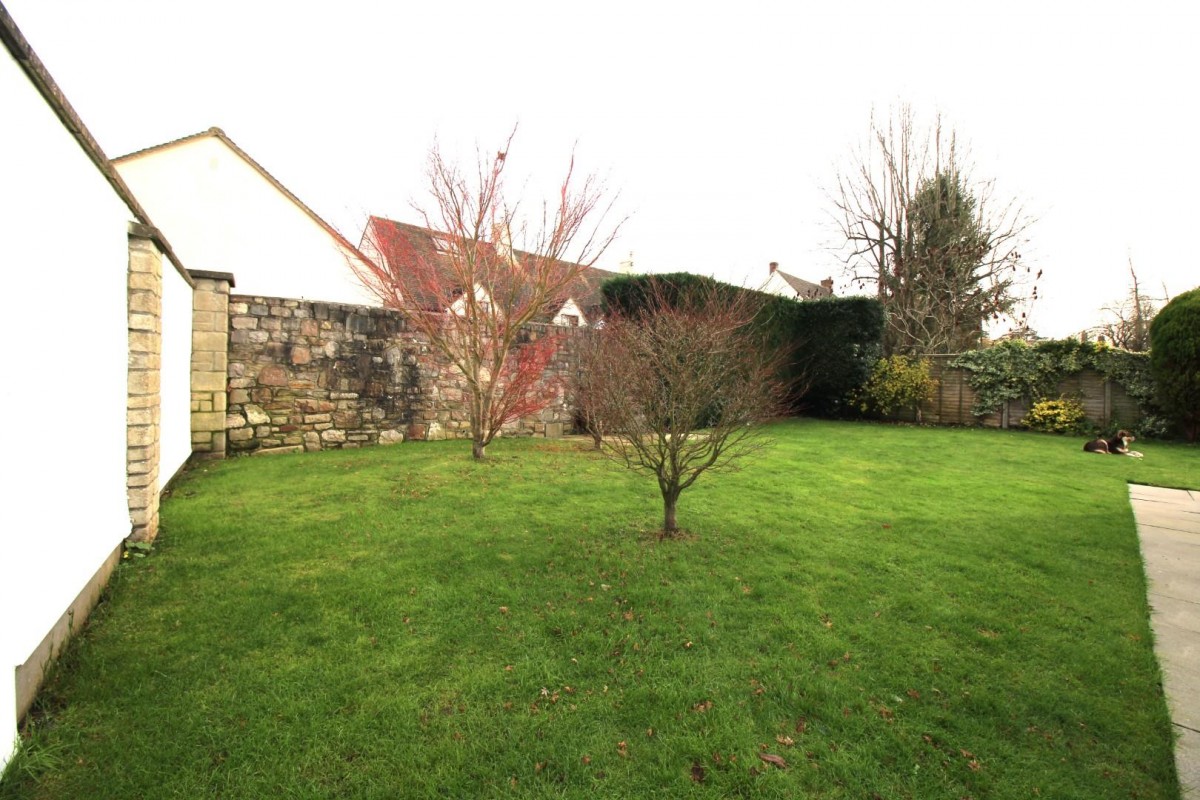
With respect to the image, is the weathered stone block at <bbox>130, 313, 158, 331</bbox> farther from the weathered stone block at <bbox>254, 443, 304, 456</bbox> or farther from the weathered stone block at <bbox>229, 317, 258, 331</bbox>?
the weathered stone block at <bbox>254, 443, 304, 456</bbox>

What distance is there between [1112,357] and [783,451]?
884cm

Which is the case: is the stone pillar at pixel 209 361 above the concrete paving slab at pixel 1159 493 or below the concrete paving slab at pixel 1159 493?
above

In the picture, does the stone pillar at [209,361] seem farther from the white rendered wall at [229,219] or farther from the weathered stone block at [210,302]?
the white rendered wall at [229,219]

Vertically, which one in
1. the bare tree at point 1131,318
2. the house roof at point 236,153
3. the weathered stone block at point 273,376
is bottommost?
the weathered stone block at point 273,376

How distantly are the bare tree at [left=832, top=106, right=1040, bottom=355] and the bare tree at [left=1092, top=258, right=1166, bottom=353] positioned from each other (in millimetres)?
6989

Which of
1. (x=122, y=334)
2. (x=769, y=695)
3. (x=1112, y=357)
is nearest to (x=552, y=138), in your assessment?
(x=122, y=334)

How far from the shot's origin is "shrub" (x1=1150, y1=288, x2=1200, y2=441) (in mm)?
10344

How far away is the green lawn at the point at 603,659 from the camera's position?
1933mm

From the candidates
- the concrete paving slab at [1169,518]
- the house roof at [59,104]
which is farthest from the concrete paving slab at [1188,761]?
the house roof at [59,104]

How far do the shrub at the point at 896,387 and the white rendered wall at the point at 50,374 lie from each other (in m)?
14.8

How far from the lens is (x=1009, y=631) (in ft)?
9.88

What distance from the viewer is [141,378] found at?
11.9 ft

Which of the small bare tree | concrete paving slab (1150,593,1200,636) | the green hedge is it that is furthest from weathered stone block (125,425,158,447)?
the green hedge

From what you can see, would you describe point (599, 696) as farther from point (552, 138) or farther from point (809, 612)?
point (552, 138)
